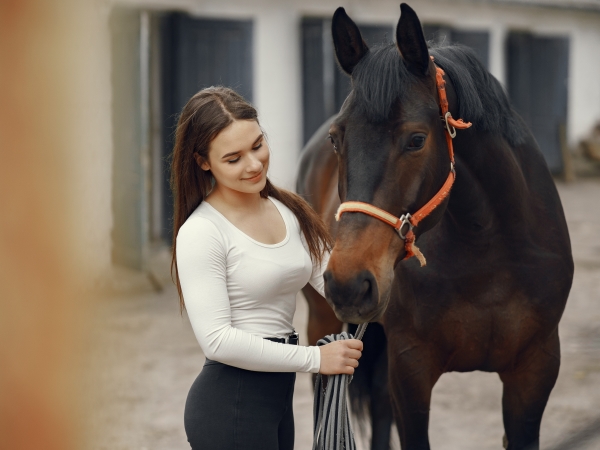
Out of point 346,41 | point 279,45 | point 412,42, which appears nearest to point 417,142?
point 412,42

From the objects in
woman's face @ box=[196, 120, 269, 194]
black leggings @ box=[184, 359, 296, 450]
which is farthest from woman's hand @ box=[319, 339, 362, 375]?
woman's face @ box=[196, 120, 269, 194]

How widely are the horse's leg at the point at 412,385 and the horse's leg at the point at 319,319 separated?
1020 millimetres

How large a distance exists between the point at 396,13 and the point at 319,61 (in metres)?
1.41

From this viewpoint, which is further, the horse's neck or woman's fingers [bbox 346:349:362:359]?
the horse's neck

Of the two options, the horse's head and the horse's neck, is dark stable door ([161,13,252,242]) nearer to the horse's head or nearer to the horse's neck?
the horse's neck

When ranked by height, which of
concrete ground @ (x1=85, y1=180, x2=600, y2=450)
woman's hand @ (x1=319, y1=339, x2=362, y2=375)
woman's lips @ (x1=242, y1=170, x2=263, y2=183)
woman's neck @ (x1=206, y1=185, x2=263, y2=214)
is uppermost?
woman's lips @ (x1=242, y1=170, x2=263, y2=183)

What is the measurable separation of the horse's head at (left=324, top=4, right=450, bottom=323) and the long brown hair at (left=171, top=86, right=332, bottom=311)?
126 mm

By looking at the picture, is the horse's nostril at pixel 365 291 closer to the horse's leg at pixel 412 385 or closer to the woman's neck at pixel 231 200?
the woman's neck at pixel 231 200

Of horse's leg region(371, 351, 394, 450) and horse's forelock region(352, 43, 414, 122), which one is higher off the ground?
horse's forelock region(352, 43, 414, 122)

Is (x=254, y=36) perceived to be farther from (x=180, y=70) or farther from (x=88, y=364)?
(x=88, y=364)

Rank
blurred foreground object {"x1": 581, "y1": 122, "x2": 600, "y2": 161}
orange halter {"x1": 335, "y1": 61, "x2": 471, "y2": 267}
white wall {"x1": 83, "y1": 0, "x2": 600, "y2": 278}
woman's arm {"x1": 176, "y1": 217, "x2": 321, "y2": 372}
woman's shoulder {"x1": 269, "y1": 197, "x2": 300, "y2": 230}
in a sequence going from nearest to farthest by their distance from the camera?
woman's arm {"x1": 176, "y1": 217, "x2": 321, "y2": 372} → orange halter {"x1": 335, "y1": 61, "x2": 471, "y2": 267} → woman's shoulder {"x1": 269, "y1": 197, "x2": 300, "y2": 230} → white wall {"x1": 83, "y1": 0, "x2": 600, "y2": 278} → blurred foreground object {"x1": 581, "y1": 122, "x2": 600, "y2": 161}

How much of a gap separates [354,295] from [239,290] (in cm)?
24

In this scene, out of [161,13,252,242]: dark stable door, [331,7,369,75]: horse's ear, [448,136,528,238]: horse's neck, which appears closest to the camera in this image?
[331,7,369,75]: horse's ear

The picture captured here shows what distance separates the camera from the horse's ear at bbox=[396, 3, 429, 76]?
1662 mm
